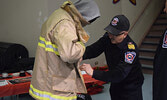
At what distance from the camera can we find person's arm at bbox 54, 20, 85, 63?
4.01 feet

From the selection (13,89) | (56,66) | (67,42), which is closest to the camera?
(67,42)

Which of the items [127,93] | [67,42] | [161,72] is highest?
[67,42]

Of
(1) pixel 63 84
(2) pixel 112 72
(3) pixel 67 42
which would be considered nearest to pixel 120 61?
(2) pixel 112 72

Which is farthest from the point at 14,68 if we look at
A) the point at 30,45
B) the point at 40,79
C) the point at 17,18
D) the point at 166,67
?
the point at 166,67

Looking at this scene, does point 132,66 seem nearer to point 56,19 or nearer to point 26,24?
point 56,19

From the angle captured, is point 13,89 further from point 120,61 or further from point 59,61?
point 120,61

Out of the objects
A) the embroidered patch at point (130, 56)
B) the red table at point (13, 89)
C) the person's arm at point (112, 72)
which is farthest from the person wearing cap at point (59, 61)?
the red table at point (13, 89)

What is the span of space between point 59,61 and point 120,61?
0.65 metres

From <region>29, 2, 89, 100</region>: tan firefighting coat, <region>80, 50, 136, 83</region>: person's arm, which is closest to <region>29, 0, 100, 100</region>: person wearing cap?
<region>29, 2, 89, 100</region>: tan firefighting coat

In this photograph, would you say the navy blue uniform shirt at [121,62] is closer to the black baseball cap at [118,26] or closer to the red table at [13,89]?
the black baseball cap at [118,26]

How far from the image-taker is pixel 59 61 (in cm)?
A: 140

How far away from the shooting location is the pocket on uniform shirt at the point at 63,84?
140 centimetres

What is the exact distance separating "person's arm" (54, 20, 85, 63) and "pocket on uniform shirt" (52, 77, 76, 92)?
0.74 feet

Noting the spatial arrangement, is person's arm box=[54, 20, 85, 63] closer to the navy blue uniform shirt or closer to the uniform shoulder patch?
the navy blue uniform shirt
